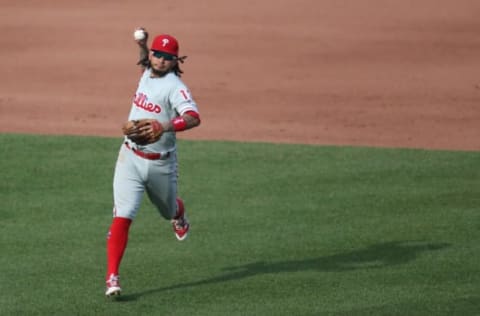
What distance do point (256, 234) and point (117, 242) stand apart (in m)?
2.47

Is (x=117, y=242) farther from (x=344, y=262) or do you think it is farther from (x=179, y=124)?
(x=344, y=262)

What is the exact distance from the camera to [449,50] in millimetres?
22750

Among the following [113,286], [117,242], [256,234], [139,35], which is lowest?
[256,234]

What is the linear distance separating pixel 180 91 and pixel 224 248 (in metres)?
2.13

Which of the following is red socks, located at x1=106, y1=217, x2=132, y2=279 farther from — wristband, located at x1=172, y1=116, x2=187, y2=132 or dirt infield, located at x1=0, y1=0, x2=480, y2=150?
dirt infield, located at x1=0, y1=0, x2=480, y2=150

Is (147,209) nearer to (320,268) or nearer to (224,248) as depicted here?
(224,248)

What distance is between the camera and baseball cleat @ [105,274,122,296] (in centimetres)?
921

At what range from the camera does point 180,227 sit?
10.8 meters

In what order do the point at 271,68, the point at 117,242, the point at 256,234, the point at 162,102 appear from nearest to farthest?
the point at 117,242
the point at 162,102
the point at 256,234
the point at 271,68

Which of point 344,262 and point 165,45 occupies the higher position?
point 165,45

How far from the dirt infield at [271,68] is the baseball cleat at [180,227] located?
653cm

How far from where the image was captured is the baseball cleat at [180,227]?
10742mm

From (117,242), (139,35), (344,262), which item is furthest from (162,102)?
(344,262)

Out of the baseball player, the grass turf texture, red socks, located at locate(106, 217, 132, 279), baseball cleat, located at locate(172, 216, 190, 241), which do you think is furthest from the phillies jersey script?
the grass turf texture
